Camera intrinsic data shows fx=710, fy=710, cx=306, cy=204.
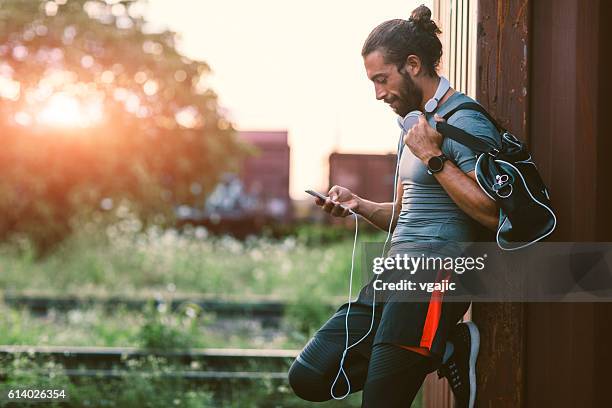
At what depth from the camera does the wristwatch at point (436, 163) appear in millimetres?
2568

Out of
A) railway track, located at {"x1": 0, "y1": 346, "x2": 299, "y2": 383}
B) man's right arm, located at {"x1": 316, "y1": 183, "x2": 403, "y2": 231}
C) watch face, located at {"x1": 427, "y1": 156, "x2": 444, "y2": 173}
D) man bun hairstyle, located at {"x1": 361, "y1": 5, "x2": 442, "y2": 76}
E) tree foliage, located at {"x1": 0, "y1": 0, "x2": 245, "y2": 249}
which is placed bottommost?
railway track, located at {"x1": 0, "y1": 346, "x2": 299, "y2": 383}

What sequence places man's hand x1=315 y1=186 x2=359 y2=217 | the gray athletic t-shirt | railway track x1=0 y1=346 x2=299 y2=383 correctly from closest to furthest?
the gray athletic t-shirt < man's hand x1=315 y1=186 x2=359 y2=217 < railway track x1=0 y1=346 x2=299 y2=383

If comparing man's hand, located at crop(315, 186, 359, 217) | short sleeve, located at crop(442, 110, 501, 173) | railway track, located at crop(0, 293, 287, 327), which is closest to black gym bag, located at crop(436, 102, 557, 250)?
short sleeve, located at crop(442, 110, 501, 173)

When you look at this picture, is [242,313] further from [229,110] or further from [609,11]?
[229,110]

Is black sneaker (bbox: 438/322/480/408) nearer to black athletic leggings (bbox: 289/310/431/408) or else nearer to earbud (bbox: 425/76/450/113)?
black athletic leggings (bbox: 289/310/431/408)

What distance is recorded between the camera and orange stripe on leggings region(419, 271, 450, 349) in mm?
2650

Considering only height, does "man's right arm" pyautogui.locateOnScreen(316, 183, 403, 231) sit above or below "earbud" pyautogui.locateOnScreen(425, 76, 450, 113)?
below

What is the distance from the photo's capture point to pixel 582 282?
298 centimetres

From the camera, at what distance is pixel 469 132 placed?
2.62 metres

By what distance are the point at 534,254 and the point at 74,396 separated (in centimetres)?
356

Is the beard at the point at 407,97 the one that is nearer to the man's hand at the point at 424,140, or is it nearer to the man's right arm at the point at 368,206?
the man's hand at the point at 424,140

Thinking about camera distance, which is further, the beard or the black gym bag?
the beard

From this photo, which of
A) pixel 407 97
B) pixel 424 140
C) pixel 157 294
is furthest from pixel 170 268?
pixel 424 140

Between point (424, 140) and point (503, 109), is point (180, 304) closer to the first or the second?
point (503, 109)
